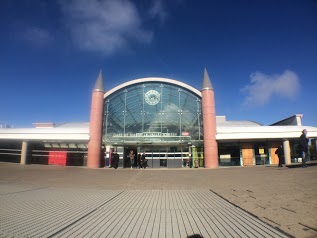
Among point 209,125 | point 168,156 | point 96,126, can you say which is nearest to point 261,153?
point 209,125

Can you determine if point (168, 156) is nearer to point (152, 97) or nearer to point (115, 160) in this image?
point (115, 160)

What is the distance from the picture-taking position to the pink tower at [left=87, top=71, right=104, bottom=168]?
942 inches

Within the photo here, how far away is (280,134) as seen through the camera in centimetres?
2447

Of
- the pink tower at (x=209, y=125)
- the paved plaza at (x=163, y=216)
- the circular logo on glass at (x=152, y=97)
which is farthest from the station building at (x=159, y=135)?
Answer: the paved plaza at (x=163, y=216)

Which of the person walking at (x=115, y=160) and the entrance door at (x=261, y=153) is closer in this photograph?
the person walking at (x=115, y=160)

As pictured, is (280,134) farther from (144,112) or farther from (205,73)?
(144,112)

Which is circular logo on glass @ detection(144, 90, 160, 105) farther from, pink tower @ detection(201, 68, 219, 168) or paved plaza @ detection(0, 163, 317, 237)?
paved plaza @ detection(0, 163, 317, 237)

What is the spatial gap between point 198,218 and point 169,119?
2109 centimetres

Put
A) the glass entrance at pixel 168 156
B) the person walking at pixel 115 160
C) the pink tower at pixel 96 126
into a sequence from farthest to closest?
the glass entrance at pixel 168 156
the pink tower at pixel 96 126
the person walking at pixel 115 160

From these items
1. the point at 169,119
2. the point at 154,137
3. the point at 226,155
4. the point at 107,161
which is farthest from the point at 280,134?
the point at 107,161

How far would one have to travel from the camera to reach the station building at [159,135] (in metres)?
24.4

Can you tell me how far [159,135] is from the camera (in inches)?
965

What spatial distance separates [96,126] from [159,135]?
23.2 feet

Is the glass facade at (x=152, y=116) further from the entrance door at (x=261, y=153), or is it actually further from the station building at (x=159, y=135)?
the entrance door at (x=261, y=153)
